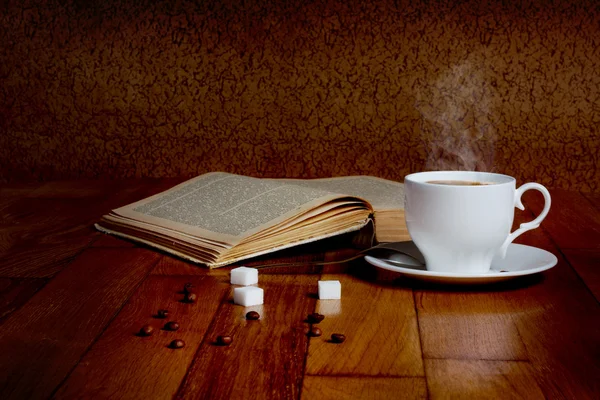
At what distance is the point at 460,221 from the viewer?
82 cm

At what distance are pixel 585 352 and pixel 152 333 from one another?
39 centimetres

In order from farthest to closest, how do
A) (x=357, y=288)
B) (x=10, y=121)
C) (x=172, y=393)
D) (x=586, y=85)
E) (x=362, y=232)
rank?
(x=10, y=121) → (x=586, y=85) → (x=362, y=232) → (x=357, y=288) → (x=172, y=393)

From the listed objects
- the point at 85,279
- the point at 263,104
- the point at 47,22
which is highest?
the point at 47,22

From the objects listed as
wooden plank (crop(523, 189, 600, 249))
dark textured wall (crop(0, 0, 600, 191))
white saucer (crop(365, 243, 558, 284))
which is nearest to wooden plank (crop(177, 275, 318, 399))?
white saucer (crop(365, 243, 558, 284))

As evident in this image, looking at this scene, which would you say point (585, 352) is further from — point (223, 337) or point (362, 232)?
point (362, 232)

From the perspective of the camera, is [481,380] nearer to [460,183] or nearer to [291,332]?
[291,332]

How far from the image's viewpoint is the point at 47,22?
1785 millimetres

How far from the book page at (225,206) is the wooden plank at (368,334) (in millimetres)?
167

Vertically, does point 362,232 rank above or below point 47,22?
below

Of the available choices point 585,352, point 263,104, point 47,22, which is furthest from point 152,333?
point 47,22

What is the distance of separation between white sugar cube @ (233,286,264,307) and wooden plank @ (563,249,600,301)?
0.37 meters

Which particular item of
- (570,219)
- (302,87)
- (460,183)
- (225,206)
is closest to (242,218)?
(225,206)

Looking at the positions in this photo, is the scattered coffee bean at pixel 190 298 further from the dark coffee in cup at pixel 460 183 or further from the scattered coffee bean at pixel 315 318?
the dark coffee in cup at pixel 460 183

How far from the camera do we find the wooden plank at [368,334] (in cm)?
64
